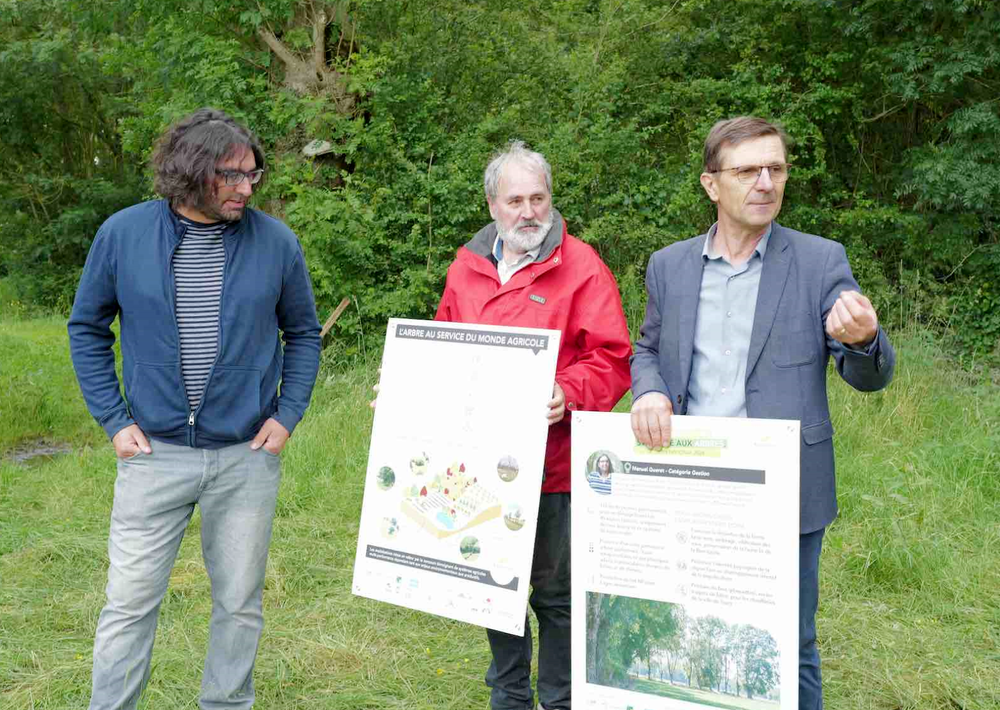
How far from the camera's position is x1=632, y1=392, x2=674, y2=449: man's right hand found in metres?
2.40

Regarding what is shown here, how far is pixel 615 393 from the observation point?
116 inches

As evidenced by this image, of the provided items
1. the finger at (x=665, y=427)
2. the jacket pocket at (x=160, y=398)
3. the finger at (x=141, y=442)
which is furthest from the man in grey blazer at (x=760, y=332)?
the finger at (x=141, y=442)

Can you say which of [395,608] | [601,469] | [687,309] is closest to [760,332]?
[687,309]

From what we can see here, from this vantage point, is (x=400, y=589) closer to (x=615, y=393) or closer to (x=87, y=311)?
(x=615, y=393)

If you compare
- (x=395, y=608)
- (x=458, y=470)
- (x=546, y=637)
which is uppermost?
(x=458, y=470)

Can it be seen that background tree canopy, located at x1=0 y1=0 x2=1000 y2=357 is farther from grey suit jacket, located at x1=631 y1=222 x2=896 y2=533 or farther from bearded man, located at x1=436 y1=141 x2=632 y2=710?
grey suit jacket, located at x1=631 y1=222 x2=896 y2=533

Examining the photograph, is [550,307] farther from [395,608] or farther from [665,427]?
[395,608]

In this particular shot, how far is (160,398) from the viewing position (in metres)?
2.84

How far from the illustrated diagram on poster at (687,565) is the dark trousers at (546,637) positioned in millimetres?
559

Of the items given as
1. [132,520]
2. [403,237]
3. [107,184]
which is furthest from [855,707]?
[107,184]

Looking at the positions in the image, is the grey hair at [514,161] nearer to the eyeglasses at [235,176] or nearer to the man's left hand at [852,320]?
the eyeglasses at [235,176]

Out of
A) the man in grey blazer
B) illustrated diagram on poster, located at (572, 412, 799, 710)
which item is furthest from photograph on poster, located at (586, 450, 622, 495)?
the man in grey blazer

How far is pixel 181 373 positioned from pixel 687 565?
165 cm

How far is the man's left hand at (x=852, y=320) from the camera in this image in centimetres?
218
